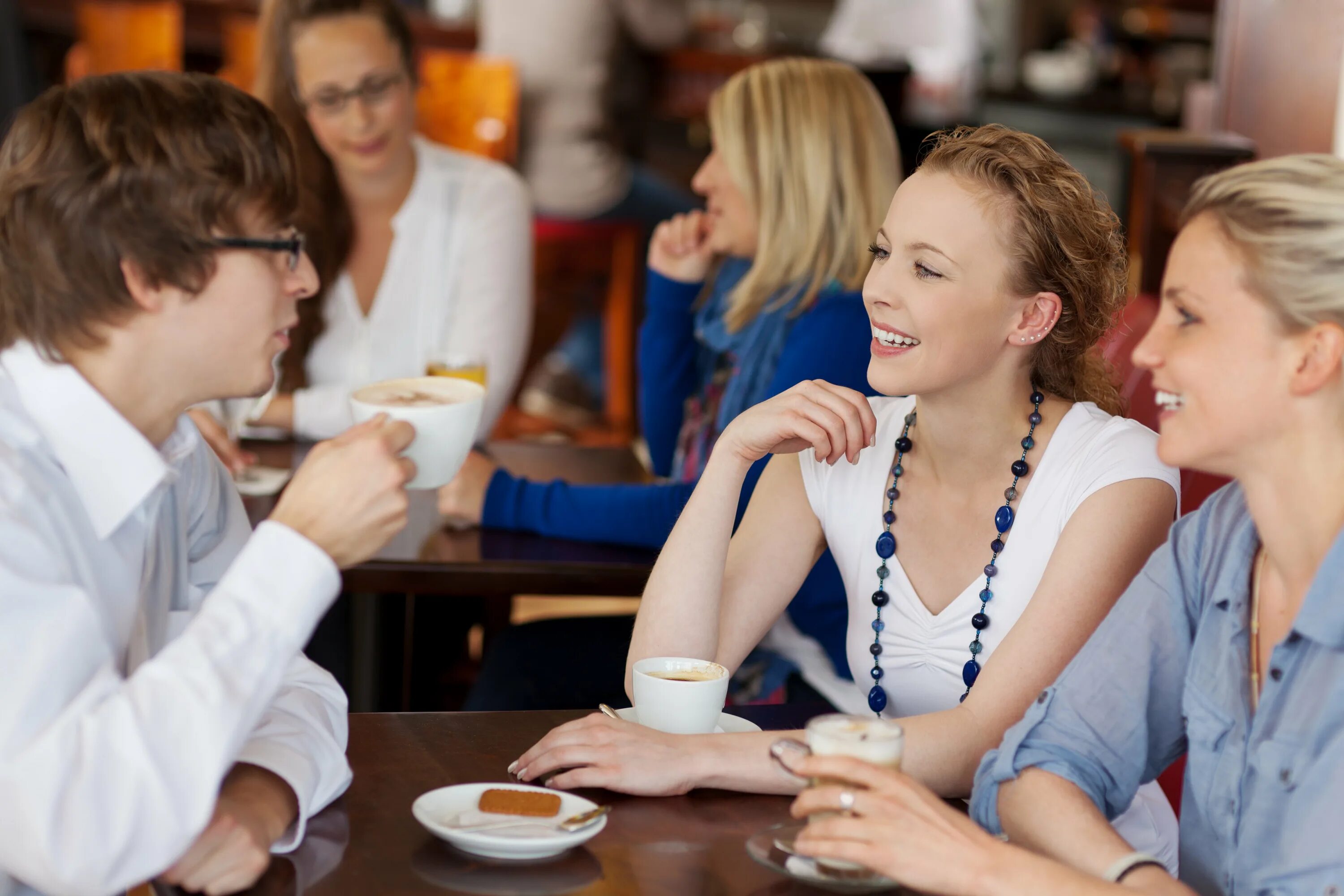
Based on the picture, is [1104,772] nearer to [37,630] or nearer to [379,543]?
[379,543]

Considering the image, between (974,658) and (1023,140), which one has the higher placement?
(1023,140)

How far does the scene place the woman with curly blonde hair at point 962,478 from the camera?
1.50 m

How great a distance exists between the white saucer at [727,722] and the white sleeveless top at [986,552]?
293 mm

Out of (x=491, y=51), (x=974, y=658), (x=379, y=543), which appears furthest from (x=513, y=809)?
(x=491, y=51)

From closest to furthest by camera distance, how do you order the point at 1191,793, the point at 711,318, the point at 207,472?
1. the point at 1191,793
2. the point at 207,472
3. the point at 711,318

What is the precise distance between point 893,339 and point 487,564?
0.66 metres

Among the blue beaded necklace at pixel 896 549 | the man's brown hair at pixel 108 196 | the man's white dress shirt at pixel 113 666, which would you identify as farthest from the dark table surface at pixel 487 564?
the man's brown hair at pixel 108 196

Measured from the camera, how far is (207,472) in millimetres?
1424

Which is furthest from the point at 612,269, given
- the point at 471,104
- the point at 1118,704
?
the point at 1118,704

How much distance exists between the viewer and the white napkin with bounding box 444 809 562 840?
114cm

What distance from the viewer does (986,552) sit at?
1630mm

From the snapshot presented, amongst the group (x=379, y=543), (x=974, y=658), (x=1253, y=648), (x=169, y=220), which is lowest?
(x=974, y=658)

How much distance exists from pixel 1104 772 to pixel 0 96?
16.6 ft

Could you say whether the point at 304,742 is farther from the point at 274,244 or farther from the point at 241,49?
the point at 241,49
